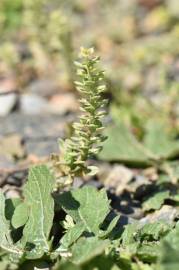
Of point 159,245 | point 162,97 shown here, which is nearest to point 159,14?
point 162,97

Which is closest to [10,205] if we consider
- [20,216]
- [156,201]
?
[20,216]

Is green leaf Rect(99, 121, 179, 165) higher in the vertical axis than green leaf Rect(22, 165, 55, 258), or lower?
lower

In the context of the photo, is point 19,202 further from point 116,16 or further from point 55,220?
point 116,16

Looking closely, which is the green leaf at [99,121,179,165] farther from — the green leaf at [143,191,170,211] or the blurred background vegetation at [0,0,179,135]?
the green leaf at [143,191,170,211]

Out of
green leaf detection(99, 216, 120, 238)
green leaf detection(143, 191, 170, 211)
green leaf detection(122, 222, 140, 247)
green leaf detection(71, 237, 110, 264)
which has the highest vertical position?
green leaf detection(71, 237, 110, 264)

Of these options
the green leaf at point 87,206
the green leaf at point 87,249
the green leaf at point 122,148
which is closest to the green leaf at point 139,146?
the green leaf at point 122,148

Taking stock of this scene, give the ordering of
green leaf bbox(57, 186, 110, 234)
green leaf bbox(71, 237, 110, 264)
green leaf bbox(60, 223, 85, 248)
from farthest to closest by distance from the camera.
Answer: green leaf bbox(57, 186, 110, 234), green leaf bbox(60, 223, 85, 248), green leaf bbox(71, 237, 110, 264)

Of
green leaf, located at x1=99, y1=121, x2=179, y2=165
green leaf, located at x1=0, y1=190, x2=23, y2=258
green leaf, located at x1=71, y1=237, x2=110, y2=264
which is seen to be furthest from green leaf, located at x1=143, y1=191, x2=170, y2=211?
green leaf, located at x1=0, y1=190, x2=23, y2=258
